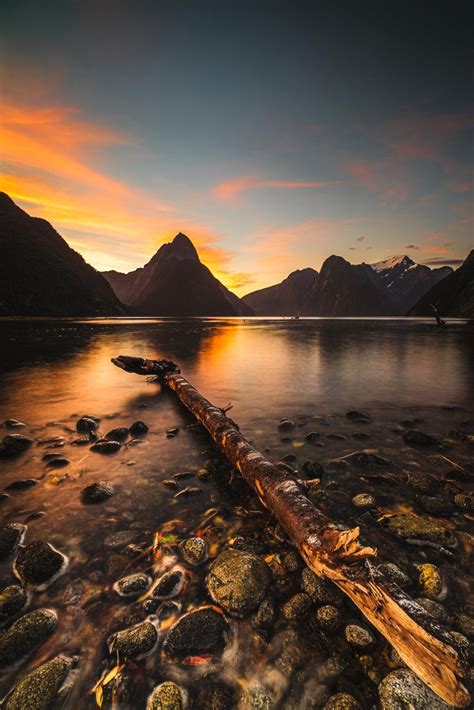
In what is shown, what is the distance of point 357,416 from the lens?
858cm

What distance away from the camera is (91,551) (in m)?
3.64

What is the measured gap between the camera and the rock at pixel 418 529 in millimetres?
3850

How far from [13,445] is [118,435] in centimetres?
216

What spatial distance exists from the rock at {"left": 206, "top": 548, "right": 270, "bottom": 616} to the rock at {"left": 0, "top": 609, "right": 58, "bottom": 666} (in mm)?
1569

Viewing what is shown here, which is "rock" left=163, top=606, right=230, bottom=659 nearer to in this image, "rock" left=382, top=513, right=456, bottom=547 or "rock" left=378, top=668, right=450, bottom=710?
"rock" left=378, top=668, right=450, bottom=710

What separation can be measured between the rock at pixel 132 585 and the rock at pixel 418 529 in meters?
3.29

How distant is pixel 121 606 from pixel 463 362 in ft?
76.2

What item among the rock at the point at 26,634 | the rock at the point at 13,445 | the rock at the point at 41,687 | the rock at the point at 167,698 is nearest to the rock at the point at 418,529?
the rock at the point at 167,698

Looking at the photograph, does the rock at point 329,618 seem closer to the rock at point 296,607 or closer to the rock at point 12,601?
the rock at point 296,607

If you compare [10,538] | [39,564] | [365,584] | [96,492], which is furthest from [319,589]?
[10,538]

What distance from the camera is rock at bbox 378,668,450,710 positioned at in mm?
2193

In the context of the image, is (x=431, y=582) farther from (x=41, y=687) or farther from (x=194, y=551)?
(x=41, y=687)

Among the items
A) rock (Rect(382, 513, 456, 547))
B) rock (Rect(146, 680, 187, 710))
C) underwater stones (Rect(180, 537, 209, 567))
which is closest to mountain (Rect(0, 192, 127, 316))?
underwater stones (Rect(180, 537, 209, 567))

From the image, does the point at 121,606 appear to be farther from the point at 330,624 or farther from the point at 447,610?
the point at 447,610
